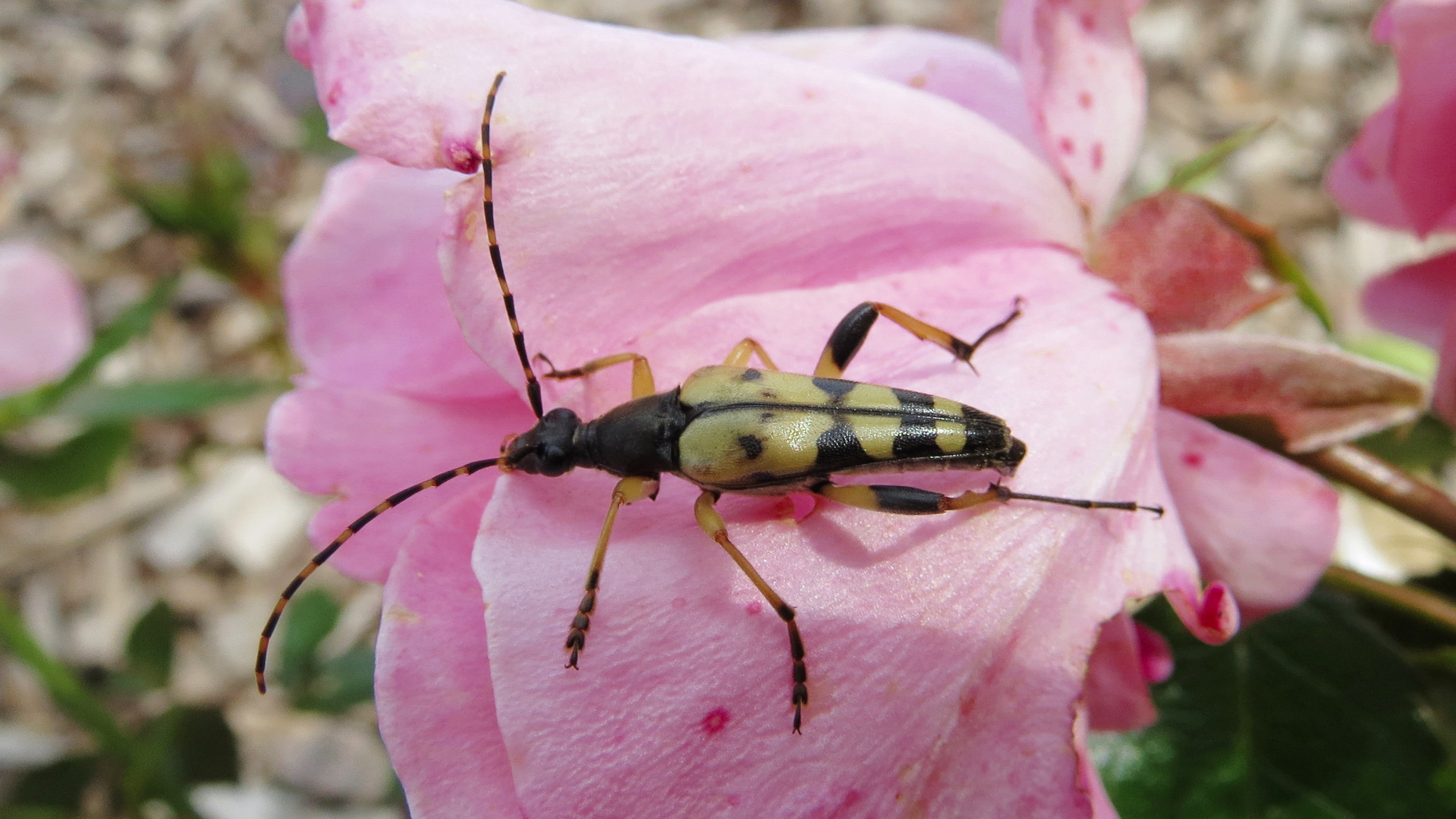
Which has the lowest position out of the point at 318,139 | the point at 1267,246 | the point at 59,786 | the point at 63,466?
the point at 59,786

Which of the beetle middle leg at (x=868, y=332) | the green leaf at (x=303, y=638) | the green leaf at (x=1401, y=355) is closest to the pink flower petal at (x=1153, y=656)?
the beetle middle leg at (x=868, y=332)

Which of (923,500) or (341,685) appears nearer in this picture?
(923,500)

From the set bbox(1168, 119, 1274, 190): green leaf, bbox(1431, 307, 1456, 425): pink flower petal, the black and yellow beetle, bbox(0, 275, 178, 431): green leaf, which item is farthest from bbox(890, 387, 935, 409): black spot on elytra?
bbox(0, 275, 178, 431): green leaf

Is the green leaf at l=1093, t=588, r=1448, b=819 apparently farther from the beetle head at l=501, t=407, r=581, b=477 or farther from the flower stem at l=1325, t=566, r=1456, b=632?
the beetle head at l=501, t=407, r=581, b=477

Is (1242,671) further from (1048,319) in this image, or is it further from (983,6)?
(983,6)

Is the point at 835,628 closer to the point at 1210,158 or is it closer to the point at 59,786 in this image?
the point at 1210,158

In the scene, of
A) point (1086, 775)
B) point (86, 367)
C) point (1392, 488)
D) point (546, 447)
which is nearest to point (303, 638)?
point (86, 367)
